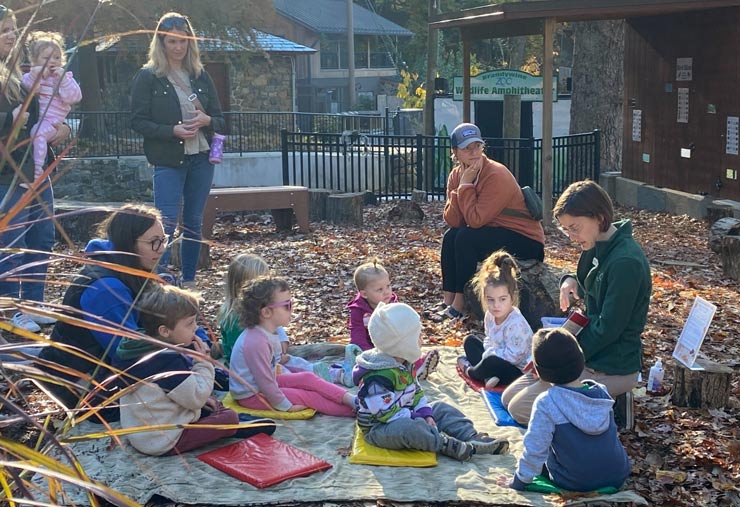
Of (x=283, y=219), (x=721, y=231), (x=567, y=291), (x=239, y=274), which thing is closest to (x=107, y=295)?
(x=239, y=274)

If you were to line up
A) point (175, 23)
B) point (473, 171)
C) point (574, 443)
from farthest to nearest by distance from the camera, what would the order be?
point (473, 171) < point (175, 23) < point (574, 443)

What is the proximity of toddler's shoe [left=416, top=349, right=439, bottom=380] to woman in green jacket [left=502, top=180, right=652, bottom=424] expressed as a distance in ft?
2.26

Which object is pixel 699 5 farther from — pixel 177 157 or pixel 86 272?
pixel 86 272

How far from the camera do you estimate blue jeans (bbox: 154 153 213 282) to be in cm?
749

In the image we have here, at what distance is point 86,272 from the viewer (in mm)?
4758

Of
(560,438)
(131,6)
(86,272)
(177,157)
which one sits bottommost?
(560,438)

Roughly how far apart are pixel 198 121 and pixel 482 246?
238 centimetres

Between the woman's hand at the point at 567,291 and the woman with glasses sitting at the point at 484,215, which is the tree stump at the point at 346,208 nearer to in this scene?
the woman with glasses sitting at the point at 484,215

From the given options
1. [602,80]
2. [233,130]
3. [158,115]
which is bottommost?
[233,130]

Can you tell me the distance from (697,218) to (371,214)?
14.6 ft

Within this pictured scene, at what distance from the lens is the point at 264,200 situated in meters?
11.6

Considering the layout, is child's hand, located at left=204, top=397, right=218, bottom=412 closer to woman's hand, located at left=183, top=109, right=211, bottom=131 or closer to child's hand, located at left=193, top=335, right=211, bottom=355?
child's hand, located at left=193, top=335, right=211, bottom=355

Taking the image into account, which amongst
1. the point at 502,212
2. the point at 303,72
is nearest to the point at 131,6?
the point at 502,212

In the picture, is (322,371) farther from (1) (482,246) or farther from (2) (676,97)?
(2) (676,97)
